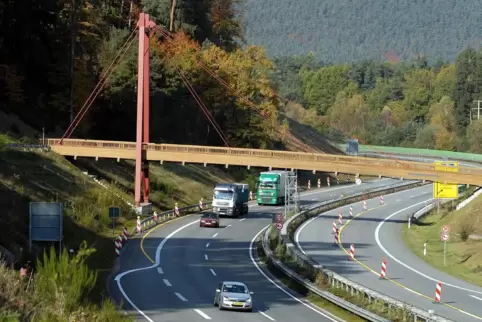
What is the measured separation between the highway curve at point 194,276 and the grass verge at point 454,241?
11618mm

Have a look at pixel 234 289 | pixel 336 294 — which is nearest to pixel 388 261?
pixel 336 294

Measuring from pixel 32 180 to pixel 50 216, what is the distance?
26.4 meters

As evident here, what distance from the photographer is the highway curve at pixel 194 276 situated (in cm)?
3675

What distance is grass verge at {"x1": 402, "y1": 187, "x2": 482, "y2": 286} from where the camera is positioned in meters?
54.8

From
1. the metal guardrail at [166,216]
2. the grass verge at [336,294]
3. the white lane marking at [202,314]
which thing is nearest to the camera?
the grass verge at [336,294]

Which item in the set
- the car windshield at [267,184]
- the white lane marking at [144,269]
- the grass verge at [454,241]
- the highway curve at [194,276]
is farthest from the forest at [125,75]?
the white lane marking at [144,269]

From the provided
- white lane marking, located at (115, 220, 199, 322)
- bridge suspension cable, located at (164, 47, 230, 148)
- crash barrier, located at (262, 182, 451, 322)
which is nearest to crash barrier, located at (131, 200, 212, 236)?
white lane marking, located at (115, 220, 199, 322)

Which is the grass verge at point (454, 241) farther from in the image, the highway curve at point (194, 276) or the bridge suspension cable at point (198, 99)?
the bridge suspension cable at point (198, 99)

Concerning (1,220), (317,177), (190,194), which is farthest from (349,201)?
(1,220)

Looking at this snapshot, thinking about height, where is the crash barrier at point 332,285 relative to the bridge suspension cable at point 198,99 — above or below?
below

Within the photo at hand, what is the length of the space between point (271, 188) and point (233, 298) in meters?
54.7

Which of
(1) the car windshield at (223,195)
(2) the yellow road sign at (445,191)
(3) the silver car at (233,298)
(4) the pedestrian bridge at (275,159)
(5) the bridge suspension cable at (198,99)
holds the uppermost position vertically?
(5) the bridge suspension cable at (198,99)

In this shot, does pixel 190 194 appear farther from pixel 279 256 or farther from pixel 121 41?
pixel 279 256

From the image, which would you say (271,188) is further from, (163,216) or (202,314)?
(202,314)
